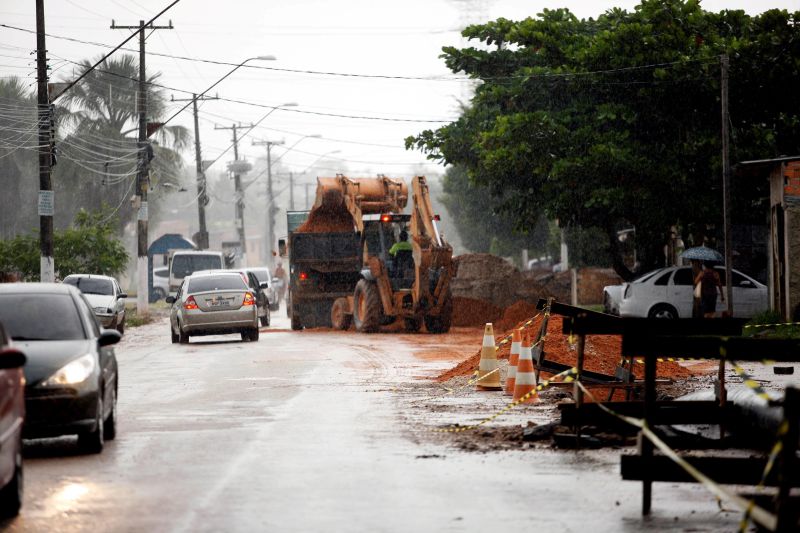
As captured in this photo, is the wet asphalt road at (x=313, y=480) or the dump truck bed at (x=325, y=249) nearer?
the wet asphalt road at (x=313, y=480)

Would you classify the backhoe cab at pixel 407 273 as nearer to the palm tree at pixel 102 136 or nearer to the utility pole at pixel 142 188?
the utility pole at pixel 142 188

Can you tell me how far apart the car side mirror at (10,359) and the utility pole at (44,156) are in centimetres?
2766

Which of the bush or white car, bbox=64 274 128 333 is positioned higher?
white car, bbox=64 274 128 333

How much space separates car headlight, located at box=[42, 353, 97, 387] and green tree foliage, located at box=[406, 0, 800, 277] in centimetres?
2536

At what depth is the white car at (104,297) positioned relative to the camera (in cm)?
3447

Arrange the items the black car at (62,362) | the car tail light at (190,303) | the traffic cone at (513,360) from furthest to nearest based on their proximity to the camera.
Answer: the car tail light at (190,303) < the traffic cone at (513,360) < the black car at (62,362)

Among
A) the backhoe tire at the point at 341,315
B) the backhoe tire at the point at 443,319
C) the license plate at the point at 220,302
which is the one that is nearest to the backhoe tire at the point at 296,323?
the backhoe tire at the point at 341,315

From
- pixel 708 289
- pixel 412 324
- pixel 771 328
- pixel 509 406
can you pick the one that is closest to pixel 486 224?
pixel 412 324

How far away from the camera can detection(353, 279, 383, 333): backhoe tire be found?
3456cm

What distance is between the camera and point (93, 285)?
3628 centimetres

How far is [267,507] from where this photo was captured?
9.03 meters

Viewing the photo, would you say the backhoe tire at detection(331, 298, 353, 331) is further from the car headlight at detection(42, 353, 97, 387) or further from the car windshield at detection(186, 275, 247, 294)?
the car headlight at detection(42, 353, 97, 387)

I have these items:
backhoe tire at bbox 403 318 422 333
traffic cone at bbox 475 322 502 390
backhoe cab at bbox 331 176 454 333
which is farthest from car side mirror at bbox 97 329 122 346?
backhoe tire at bbox 403 318 422 333

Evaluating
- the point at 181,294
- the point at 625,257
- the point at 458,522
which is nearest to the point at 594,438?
the point at 458,522
